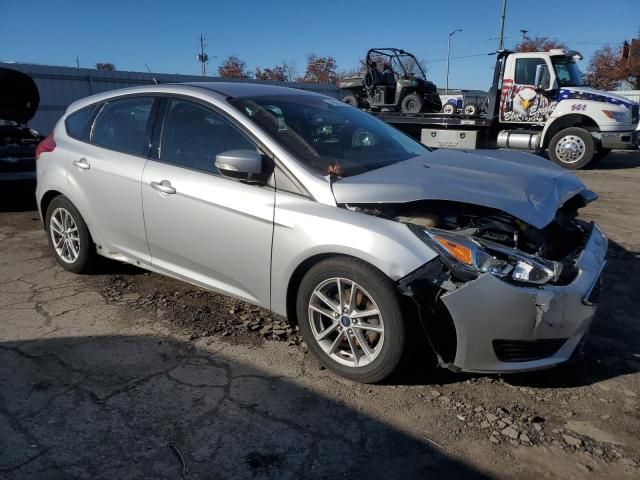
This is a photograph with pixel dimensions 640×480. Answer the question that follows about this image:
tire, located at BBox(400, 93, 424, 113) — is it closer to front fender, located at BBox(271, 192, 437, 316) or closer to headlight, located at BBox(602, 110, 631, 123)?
headlight, located at BBox(602, 110, 631, 123)

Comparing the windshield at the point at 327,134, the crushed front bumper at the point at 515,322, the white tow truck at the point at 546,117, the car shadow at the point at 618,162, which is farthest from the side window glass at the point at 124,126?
the car shadow at the point at 618,162

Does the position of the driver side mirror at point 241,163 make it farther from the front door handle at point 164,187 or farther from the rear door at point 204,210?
the front door handle at point 164,187

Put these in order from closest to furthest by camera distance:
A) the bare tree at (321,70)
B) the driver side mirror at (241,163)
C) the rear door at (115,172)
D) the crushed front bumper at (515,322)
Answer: the crushed front bumper at (515,322)
the driver side mirror at (241,163)
the rear door at (115,172)
the bare tree at (321,70)

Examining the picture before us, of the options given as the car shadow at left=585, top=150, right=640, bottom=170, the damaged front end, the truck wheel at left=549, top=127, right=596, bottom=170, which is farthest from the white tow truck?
the damaged front end

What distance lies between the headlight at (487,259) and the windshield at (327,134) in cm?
77

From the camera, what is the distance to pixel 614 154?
16031mm

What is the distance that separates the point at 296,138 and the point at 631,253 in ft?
13.2

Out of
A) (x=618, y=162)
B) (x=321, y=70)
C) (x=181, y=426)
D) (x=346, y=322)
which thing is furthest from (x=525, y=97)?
(x=321, y=70)

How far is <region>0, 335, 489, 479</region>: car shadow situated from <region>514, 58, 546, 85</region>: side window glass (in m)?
11.9

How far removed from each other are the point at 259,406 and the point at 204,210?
4.31ft

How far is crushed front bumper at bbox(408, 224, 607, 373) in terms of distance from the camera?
2.50 metres

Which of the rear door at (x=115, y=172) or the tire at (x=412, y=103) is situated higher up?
the tire at (x=412, y=103)

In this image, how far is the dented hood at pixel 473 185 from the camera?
2766 mm

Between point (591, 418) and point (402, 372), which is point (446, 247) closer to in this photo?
point (402, 372)
